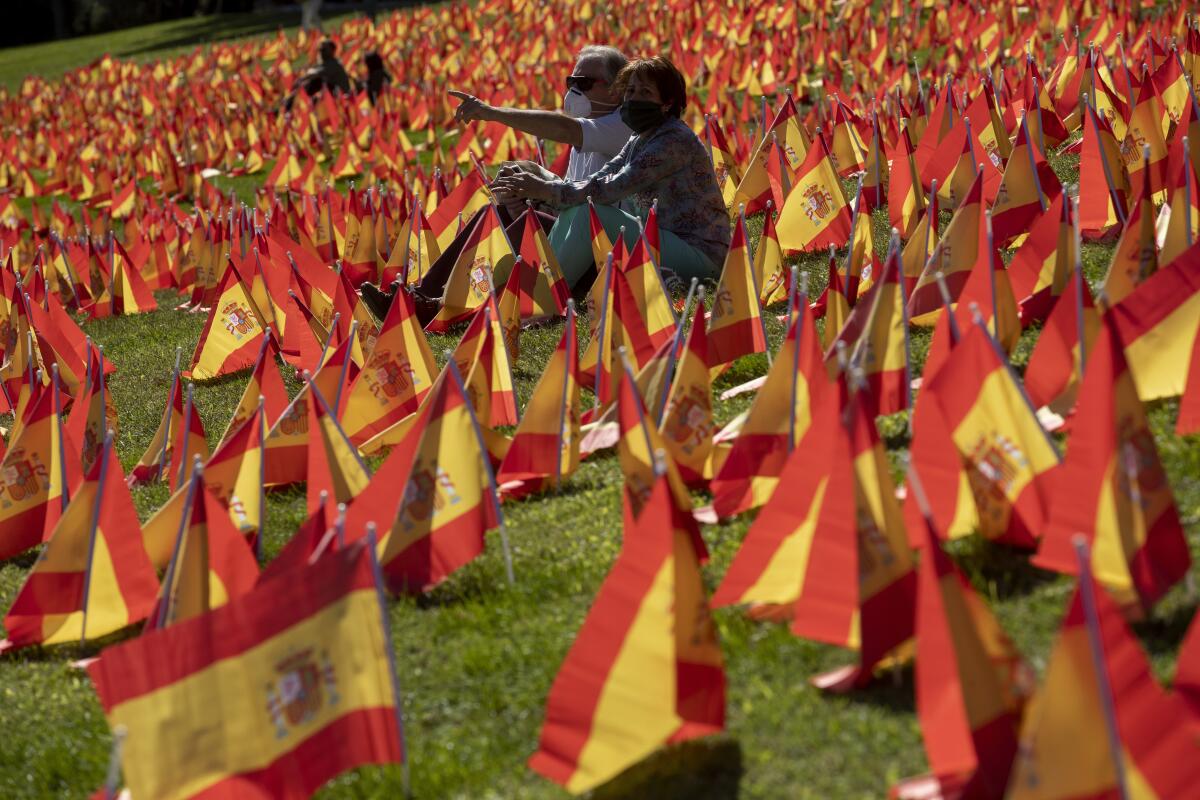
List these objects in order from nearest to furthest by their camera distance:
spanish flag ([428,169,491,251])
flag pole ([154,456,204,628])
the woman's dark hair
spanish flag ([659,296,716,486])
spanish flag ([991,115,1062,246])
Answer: flag pole ([154,456,204,628])
spanish flag ([659,296,716,486])
spanish flag ([991,115,1062,246])
the woman's dark hair
spanish flag ([428,169,491,251])

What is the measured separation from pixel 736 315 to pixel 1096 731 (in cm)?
379

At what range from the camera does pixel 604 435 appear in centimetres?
597

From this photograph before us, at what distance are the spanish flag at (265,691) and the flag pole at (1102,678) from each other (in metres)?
1.73

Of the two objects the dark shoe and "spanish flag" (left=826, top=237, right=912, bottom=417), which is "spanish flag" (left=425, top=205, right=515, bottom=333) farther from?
"spanish flag" (left=826, top=237, right=912, bottom=417)

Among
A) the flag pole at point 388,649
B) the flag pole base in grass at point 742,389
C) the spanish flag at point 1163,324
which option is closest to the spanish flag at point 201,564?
the flag pole at point 388,649

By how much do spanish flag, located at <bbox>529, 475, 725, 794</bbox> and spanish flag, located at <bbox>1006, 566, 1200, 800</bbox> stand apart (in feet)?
3.19

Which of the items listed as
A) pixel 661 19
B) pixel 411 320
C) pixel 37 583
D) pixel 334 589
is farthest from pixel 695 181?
pixel 661 19

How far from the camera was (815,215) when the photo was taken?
8.58 m

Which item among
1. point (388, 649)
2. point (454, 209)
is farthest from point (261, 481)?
point (454, 209)

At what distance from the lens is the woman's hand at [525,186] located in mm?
7875

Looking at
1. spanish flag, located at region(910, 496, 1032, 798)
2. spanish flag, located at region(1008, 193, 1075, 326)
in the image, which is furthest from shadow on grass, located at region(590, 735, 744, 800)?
spanish flag, located at region(1008, 193, 1075, 326)

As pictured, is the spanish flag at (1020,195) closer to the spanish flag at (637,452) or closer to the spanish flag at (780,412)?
the spanish flag at (780,412)

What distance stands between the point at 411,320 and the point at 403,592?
6.83 feet

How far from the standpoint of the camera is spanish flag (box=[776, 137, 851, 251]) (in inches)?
337
